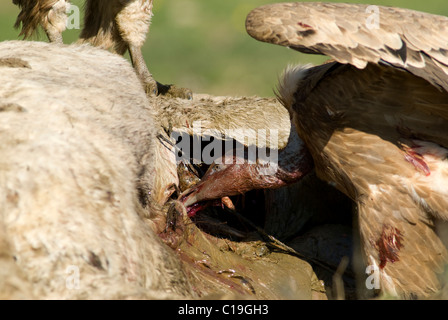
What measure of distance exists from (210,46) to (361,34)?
7.95m

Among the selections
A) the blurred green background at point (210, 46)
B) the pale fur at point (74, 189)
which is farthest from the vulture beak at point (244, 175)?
the blurred green background at point (210, 46)

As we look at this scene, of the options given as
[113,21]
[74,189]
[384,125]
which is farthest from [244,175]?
[113,21]

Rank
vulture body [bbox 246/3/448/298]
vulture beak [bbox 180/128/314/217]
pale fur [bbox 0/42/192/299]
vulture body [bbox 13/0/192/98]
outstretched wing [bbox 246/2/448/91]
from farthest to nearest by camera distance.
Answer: vulture body [bbox 13/0/192/98] → vulture beak [bbox 180/128/314/217] → vulture body [bbox 246/3/448/298] → outstretched wing [bbox 246/2/448/91] → pale fur [bbox 0/42/192/299]

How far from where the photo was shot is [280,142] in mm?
4531

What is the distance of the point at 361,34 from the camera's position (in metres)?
3.56

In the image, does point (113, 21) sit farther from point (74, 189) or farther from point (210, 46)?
point (210, 46)

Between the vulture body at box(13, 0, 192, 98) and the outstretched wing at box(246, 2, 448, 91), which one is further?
the vulture body at box(13, 0, 192, 98)

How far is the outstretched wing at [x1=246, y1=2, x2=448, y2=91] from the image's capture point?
3475 millimetres

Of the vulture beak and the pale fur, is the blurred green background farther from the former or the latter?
the pale fur

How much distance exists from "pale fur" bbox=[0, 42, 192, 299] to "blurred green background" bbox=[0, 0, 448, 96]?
15.8 feet

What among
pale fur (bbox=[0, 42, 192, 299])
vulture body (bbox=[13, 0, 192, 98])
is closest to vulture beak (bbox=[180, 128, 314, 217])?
pale fur (bbox=[0, 42, 192, 299])

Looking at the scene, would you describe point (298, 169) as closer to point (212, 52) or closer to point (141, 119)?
point (141, 119)

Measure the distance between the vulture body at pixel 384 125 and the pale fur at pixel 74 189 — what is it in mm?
900

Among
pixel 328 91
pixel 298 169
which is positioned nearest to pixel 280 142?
pixel 298 169
